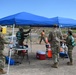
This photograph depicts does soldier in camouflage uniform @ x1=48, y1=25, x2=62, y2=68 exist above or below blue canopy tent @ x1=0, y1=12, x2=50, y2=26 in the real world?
below

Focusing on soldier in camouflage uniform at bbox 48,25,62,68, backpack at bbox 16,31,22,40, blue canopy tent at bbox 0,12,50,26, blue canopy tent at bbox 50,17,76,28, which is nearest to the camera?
soldier in camouflage uniform at bbox 48,25,62,68

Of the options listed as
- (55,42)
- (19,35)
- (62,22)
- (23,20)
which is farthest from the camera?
(19,35)

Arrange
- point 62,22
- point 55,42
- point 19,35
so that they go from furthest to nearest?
point 19,35
point 62,22
point 55,42

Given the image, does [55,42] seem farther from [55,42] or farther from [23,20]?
[23,20]

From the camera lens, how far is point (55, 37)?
404 inches

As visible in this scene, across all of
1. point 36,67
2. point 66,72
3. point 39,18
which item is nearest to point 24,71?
point 36,67

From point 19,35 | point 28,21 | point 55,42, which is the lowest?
point 55,42

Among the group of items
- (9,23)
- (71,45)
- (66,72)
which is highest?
(9,23)

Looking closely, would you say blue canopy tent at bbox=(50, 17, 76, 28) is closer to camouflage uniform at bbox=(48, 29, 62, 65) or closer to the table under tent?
the table under tent

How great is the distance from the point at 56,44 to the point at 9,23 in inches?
95.2

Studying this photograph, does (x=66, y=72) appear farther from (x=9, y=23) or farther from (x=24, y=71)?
(x=9, y=23)

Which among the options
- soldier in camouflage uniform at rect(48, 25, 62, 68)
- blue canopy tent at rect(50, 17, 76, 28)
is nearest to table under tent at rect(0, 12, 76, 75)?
blue canopy tent at rect(50, 17, 76, 28)

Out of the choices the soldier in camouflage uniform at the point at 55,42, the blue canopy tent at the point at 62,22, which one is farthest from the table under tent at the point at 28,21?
the soldier in camouflage uniform at the point at 55,42

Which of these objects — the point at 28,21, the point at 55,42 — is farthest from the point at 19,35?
the point at 55,42
